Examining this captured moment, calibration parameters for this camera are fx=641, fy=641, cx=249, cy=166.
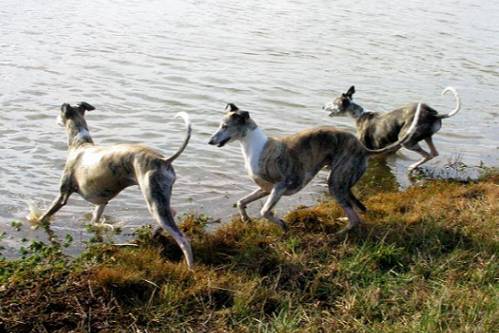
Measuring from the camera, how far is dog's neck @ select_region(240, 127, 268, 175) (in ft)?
22.4

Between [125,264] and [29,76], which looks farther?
[29,76]

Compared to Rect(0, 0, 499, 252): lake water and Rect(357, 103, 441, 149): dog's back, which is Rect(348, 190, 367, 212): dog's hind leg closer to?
Rect(0, 0, 499, 252): lake water

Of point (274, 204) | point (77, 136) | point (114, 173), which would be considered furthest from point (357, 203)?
point (77, 136)

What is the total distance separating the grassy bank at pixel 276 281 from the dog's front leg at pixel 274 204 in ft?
0.37

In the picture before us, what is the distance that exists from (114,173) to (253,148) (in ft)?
4.90

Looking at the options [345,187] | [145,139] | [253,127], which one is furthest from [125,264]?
[145,139]

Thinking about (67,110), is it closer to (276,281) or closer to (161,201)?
(161,201)

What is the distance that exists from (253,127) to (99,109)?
4977 mm

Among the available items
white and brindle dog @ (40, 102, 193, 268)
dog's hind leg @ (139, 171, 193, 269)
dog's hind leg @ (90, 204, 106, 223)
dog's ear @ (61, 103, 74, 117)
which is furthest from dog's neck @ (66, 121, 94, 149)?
dog's hind leg @ (139, 171, 193, 269)

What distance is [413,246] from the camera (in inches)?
238

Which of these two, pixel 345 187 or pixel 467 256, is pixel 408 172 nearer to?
pixel 345 187

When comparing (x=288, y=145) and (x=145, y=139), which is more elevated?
(x=288, y=145)

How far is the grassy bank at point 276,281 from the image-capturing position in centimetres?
463

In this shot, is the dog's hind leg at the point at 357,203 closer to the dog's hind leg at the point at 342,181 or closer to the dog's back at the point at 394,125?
the dog's hind leg at the point at 342,181
